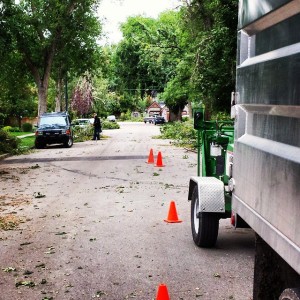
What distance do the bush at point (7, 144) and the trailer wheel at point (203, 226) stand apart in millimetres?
18941

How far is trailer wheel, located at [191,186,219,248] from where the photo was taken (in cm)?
674

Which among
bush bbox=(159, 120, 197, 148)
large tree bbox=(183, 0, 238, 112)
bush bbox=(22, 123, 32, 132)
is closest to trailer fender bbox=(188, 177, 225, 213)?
large tree bbox=(183, 0, 238, 112)

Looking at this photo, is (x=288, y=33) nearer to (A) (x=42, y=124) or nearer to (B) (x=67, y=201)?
(B) (x=67, y=201)

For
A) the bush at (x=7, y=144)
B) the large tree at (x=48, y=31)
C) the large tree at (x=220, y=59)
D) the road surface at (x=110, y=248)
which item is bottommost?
the bush at (x=7, y=144)

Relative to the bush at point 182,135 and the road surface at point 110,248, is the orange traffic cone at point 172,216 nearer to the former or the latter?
the road surface at point 110,248

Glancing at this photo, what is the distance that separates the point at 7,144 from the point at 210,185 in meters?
20.6

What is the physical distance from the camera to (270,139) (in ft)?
8.80

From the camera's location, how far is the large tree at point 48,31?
35.2m

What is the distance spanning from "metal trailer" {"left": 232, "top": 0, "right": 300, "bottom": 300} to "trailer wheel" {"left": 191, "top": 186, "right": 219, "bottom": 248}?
3.39 metres

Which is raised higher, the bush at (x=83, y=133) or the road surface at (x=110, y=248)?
the road surface at (x=110, y=248)

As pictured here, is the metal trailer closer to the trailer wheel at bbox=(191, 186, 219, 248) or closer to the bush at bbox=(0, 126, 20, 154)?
the trailer wheel at bbox=(191, 186, 219, 248)

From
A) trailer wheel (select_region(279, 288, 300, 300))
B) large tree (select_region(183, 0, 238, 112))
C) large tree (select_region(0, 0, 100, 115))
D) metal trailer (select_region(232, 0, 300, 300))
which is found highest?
large tree (select_region(0, 0, 100, 115))

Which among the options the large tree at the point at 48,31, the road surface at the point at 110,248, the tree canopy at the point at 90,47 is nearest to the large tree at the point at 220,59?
the tree canopy at the point at 90,47

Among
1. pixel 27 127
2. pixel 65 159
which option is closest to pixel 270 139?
pixel 65 159
